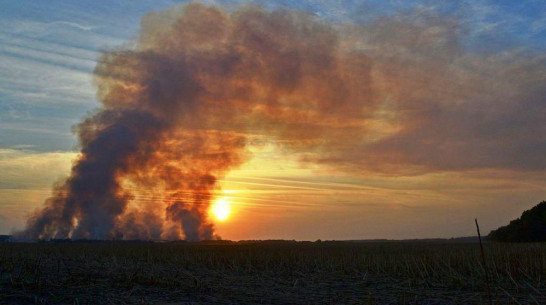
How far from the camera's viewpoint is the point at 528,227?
68562mm

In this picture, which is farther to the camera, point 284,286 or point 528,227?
point 528,227

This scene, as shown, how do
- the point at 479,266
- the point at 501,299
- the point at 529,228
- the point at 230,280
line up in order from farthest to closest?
the point at 529,228
the point at 479,266
the point at 230,280
the point at 501,299

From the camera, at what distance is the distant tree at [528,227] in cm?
6712

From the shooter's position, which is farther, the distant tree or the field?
the distant tree

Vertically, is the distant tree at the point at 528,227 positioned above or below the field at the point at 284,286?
above

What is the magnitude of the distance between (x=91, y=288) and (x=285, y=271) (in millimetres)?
12042

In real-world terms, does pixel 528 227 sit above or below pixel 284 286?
above

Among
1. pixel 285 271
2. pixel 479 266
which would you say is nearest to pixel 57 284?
pixel 285 271

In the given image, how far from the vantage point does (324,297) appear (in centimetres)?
1567

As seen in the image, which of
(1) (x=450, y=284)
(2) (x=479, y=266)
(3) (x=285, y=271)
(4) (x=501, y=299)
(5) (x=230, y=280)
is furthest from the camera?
(3) (x=285, y=271)

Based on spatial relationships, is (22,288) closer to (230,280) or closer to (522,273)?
(230,280)

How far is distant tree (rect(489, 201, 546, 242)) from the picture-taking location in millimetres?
67125

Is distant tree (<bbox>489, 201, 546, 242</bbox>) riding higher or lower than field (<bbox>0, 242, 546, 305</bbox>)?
higher

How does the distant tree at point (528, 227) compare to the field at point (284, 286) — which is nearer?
the field at point (284, 286)
